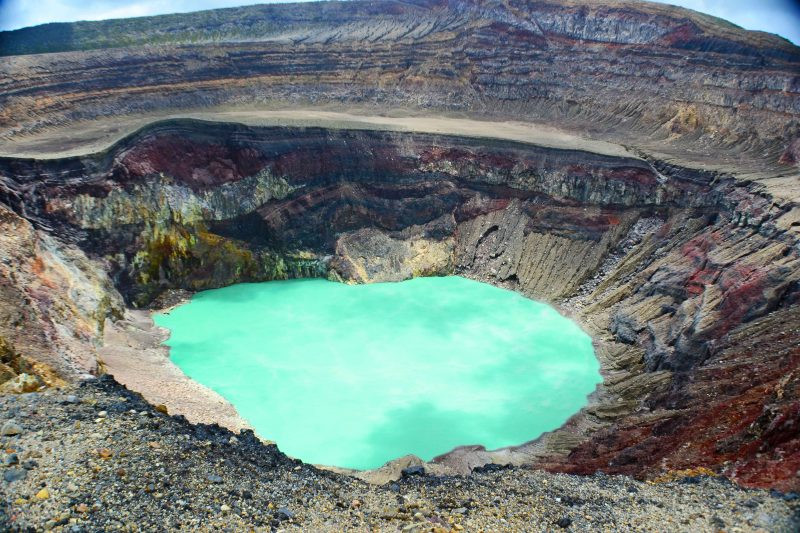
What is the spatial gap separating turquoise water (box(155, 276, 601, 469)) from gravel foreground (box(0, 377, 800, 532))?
7.08 meters

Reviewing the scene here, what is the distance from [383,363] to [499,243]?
13986 mm

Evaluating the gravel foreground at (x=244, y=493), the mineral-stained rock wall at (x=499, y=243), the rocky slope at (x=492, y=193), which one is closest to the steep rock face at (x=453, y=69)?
the rocky slope at (x=492, y=193)

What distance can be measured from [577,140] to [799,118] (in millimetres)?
12219

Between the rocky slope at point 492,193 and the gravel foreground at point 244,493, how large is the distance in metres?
2.17

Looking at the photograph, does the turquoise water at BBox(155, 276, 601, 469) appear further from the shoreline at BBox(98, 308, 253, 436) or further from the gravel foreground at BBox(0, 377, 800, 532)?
the gravel foreground at BBox(0, 377, 800, 532)

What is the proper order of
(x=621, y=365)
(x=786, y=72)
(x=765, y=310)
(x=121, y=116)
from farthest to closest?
(x=121, y=116)
(x=786, y=72)
(x=621, y=365)
(x=765, y=310)

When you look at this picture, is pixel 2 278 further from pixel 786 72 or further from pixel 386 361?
pixel 786 72

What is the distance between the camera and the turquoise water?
22.8 metres

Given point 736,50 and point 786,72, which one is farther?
point 736,50

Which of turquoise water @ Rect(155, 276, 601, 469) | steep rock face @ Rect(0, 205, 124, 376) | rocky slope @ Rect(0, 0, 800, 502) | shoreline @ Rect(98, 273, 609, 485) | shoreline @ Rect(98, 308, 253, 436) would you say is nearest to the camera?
steep rock face @ Rect(0, 205, 124, 376)

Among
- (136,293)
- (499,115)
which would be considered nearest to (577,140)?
(499,115)

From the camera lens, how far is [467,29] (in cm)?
5303

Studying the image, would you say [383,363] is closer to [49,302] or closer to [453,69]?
[49,302]

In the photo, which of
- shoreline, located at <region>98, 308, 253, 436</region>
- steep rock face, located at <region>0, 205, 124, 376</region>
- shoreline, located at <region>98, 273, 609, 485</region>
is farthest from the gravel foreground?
shoreline, located at <region>98, 308, 253, 436</region>
